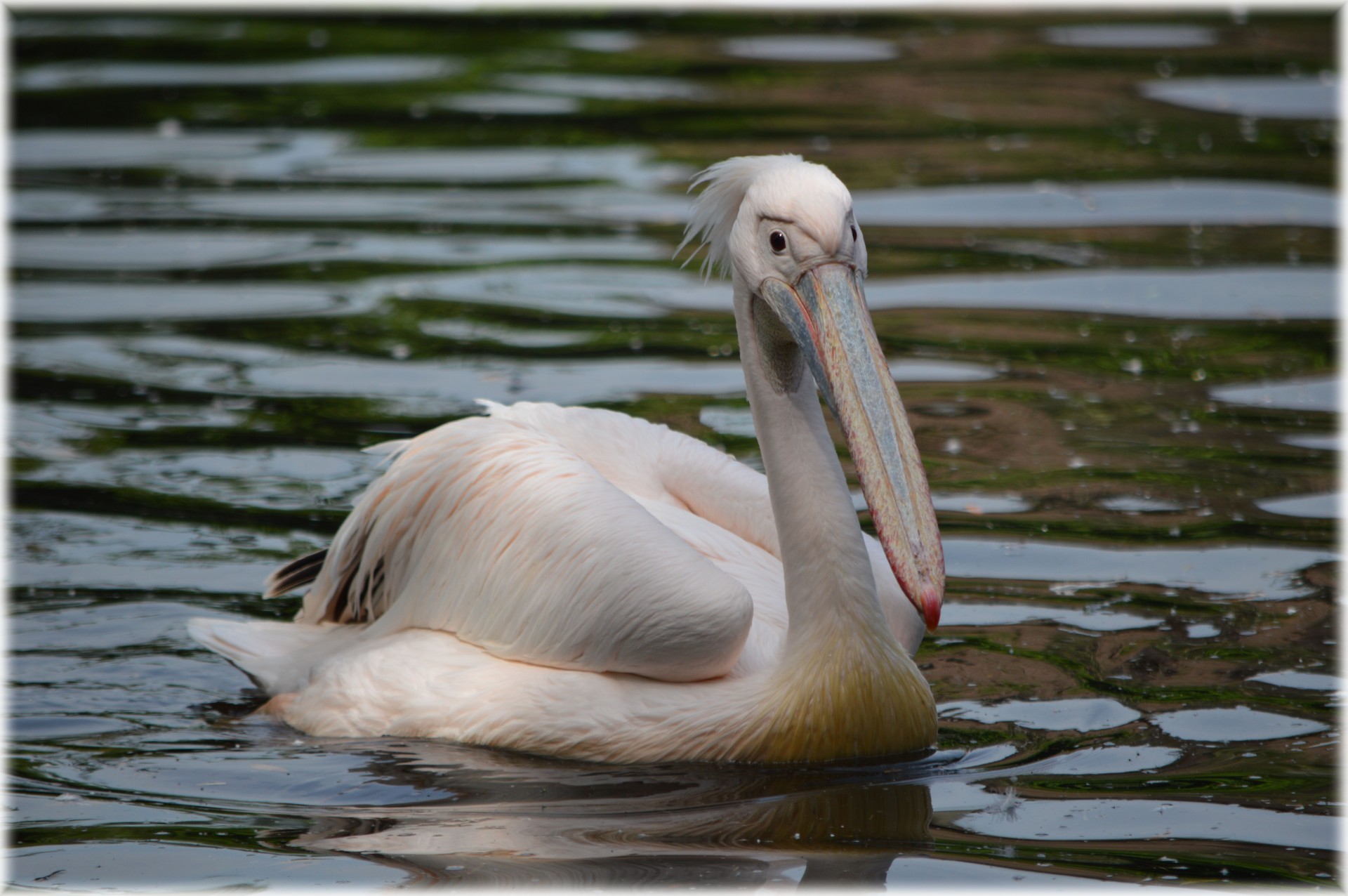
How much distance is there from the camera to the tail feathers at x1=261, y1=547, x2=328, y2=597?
4.52 m

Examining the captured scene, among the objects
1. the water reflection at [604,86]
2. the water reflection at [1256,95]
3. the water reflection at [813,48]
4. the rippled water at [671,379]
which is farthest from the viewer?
the water reflection at [813,48]

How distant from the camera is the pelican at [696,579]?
3.61 m

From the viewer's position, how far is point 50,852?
3432mm

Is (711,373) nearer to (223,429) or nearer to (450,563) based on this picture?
(223,429)


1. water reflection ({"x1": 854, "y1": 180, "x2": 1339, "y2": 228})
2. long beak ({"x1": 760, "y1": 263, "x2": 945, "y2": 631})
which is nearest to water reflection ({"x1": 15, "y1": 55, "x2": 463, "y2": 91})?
water reflection ({"x1": 854, "y1": 180, "x2": 1339, "y2": 228})

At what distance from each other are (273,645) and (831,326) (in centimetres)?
177


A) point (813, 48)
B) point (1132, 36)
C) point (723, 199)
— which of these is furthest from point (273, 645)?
point (1132, 36)

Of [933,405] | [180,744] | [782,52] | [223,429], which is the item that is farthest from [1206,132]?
[180,744]

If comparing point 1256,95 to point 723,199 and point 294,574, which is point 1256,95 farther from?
point 294,574

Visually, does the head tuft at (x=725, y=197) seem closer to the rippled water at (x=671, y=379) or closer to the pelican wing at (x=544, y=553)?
the pelican wing at (x=544, y=553)

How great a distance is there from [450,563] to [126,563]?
4.83ft

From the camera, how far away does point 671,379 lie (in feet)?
21.2

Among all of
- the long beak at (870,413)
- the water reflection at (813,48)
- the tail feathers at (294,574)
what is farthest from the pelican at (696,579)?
the water reflection at (813,48)

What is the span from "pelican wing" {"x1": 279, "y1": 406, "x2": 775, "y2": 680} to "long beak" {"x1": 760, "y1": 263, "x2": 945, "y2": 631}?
410 millimetres
